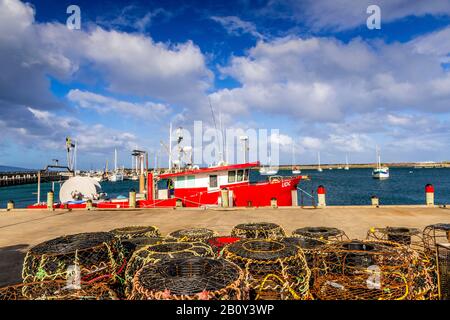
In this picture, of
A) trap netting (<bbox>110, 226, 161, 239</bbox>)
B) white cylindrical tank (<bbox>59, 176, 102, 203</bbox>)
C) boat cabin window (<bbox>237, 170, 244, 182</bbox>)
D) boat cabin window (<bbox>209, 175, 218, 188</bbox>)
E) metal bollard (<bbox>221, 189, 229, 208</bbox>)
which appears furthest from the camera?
white cylindrical tank (<bbox>59, 176, 102, 203</bbox>)

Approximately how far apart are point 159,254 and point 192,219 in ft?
30.3

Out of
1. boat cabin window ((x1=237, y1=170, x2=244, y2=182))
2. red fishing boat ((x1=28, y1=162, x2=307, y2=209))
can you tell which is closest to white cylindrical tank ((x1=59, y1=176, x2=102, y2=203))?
red fishing boat ((x1=28, y1=162, x2=307, y2=209))

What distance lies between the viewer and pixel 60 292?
393 centimetres

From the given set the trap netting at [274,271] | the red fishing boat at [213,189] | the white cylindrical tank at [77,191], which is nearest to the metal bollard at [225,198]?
the red fishing boat at [213,189]

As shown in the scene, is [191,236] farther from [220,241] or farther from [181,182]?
[181,182]

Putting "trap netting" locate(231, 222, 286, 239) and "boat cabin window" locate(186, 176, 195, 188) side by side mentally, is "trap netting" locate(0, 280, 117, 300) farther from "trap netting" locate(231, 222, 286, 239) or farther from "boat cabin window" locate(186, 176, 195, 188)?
"boat cabin window" locate(186, 176, 195, 188)

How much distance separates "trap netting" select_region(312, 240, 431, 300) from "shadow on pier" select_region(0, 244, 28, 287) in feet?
23.5

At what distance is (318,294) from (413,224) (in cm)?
965

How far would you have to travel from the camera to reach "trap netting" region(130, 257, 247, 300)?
3.29m

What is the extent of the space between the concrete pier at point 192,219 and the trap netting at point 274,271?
600 cm

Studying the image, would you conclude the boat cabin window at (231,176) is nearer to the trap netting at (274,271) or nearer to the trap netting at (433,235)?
the trap netting at (433,235)
